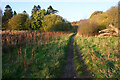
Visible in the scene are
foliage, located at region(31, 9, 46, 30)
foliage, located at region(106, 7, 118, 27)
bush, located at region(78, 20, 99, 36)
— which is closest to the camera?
foliage, located at region(106, 7, 118, 27)

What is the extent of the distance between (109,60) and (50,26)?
25.2 m

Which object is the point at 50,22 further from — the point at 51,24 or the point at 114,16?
the point at 114,16

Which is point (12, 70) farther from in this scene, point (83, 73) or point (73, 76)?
point (83, 73)

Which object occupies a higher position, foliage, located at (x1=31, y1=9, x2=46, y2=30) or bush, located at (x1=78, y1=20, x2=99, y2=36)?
foliage, located at (x1=31, y1=9, x2=46, y2=30)

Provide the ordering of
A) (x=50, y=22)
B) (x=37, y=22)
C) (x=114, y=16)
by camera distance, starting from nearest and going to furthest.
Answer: (x=114, y=16) → (x=50, y=22) → (x=37, y=22)

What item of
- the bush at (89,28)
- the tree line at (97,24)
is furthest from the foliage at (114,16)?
the bush at (89,28)

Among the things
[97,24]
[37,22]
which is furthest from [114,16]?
[37,22]

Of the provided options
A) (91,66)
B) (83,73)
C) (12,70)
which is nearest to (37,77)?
(12,70)

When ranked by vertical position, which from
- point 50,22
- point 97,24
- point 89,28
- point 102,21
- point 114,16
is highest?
point 50,22

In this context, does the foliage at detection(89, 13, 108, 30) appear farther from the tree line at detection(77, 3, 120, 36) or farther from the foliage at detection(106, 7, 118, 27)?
the foliage at detection(106, 7, 118, 27)

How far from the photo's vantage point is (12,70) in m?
4.03

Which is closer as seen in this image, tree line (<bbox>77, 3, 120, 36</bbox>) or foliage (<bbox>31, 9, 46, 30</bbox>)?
tree line (<bbox>77, 3, 120, 36</bbox>)

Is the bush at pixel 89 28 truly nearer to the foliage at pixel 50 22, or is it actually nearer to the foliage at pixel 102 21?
the foliage at pixel 102 21

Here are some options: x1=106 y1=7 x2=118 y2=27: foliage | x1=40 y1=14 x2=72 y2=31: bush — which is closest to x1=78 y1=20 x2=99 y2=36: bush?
x1=106 y1=7 x2=118 y2=27: foliage
